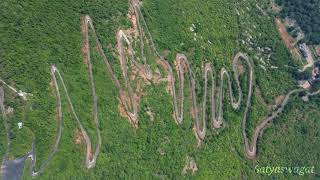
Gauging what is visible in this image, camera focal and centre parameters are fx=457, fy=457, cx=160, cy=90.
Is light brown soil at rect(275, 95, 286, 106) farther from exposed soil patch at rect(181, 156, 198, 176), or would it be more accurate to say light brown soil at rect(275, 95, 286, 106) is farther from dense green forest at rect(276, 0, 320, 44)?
exposed soil patch at rect(181, 156, 198, 176)

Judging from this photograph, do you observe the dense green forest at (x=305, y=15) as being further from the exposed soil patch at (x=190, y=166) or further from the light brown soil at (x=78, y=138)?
the light brown soil at (x=78, y=138)

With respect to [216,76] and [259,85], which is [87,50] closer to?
[216,76]

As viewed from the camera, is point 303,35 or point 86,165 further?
point 303,35

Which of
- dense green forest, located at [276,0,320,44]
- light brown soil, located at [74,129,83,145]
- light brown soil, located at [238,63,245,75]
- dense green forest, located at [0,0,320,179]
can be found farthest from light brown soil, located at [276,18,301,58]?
light brown soil, located at [74,129,83,145]

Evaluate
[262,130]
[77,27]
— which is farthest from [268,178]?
[77,27]

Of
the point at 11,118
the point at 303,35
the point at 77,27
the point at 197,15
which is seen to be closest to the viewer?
the point at 11,118

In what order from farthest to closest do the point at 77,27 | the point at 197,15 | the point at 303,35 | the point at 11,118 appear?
1. the point at 303,35
2. the point at 197,15
3. the point at 77,27
4. the point at 11,118
